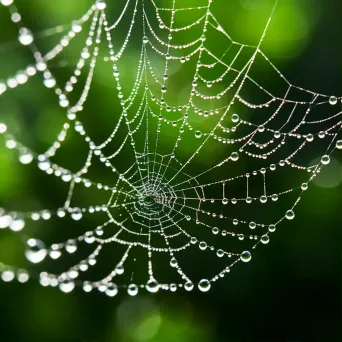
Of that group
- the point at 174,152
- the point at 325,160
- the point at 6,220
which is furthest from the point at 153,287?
the point at 174,152

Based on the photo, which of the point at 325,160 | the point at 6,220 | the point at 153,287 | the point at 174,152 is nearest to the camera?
the point at 6,220

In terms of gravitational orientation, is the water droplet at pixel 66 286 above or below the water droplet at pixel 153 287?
below

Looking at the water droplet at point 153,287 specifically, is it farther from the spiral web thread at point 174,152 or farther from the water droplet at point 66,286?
the spiral web thread at point 174,152

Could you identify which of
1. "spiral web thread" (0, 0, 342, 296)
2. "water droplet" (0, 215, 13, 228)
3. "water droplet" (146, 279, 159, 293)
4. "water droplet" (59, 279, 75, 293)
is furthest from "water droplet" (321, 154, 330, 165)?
"water droplet" (0, 215, 13, 228)

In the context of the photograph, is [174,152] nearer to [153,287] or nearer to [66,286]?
[153,287]

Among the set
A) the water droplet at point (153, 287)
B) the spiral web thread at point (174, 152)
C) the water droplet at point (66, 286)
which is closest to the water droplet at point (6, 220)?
the water droplet at point (66, 286)

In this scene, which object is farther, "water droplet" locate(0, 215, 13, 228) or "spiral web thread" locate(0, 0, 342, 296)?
"spiral web thread" locate(0, 0, 342, 296)

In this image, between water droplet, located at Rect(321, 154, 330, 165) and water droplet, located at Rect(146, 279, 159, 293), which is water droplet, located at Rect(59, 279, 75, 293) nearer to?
water droplet, located at Rect(146, 279, 159, 293)

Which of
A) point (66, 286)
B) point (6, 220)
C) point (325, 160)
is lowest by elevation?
point (66, 286)

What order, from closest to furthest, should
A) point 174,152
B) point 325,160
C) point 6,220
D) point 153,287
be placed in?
point 6,220, point 153,287, point 325,160, point 174,152

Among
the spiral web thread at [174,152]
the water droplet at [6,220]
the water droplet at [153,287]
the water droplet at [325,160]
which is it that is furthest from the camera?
the spiral web thread at [174,152]

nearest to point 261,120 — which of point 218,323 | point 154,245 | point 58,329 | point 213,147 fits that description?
point 213,147

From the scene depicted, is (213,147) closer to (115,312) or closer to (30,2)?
(115,312)
